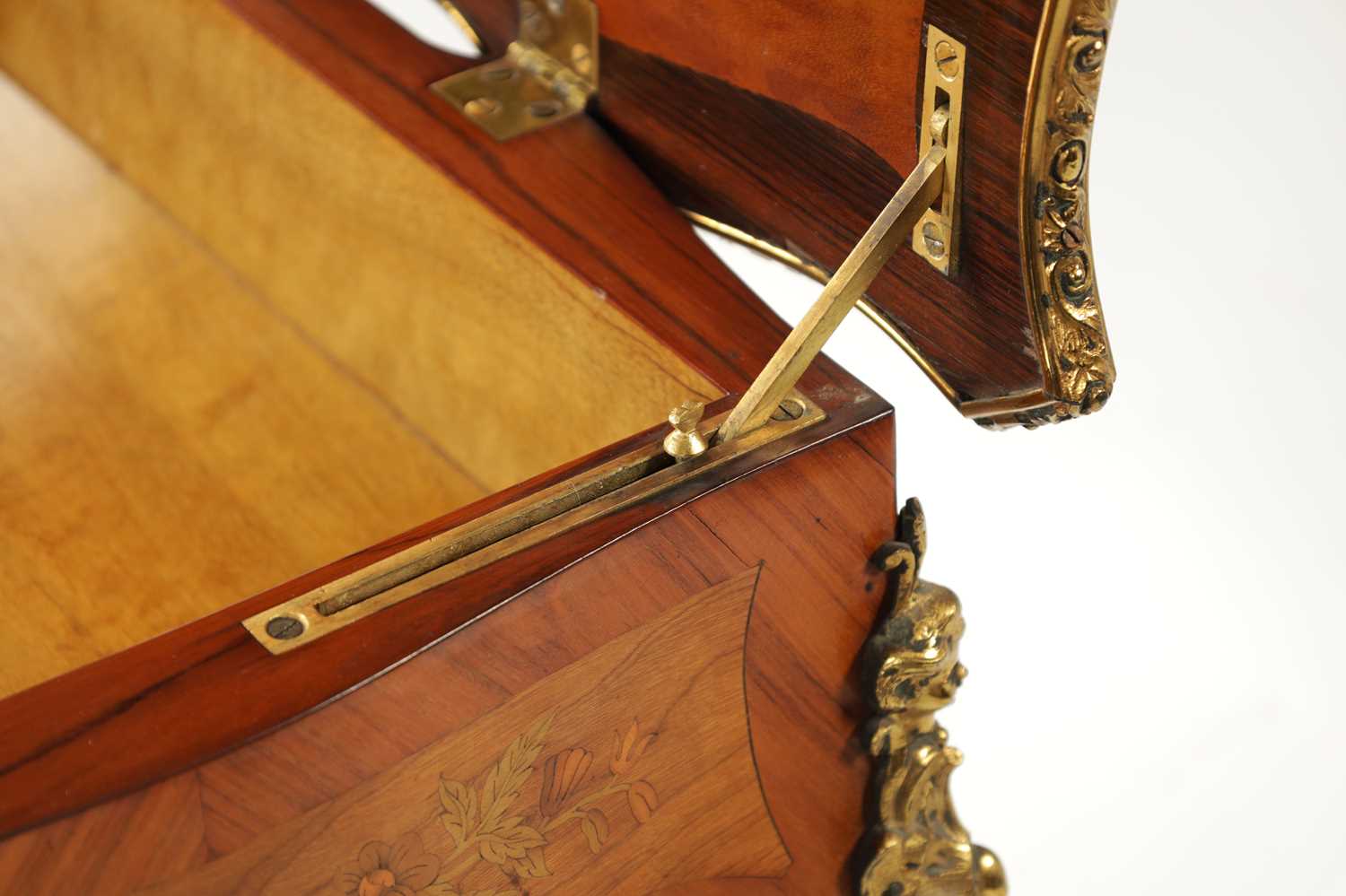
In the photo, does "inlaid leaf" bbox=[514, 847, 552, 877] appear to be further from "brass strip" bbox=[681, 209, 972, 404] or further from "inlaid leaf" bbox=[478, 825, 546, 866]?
"brass strip" bbox=[681, 209, 972, 404]

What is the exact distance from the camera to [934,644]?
3.32ft

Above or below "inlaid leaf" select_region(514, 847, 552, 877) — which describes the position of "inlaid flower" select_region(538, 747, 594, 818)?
above

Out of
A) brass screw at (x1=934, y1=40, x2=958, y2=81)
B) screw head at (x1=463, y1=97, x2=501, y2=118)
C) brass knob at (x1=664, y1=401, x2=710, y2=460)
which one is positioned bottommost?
screw head at (x1=463, y1=97, x2=501, y2=118)

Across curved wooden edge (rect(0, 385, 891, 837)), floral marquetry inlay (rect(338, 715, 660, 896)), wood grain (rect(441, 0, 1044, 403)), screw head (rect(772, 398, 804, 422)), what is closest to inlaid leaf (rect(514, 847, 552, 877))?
floral marquetry inlay (rect(338, 715, 660, 896))

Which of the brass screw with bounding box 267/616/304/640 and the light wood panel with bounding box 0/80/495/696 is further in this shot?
the light wood panel with bounding box 0/80/495/696

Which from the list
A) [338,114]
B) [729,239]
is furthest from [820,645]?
[338,114]

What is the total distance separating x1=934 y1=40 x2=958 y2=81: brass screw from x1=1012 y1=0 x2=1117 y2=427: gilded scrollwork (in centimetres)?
6

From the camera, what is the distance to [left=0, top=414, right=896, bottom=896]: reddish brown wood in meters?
0.78

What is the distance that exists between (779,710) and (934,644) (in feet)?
0.33

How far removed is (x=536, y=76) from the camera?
1.27m

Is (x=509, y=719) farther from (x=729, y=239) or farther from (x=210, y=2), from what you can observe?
(x=210, y=2)

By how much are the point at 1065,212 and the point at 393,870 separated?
0.47m

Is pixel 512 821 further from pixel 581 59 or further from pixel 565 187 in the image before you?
pixel 581 59

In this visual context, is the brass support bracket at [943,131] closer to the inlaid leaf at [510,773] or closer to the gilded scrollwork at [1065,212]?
the gilded scrollwork at [1065,212]
